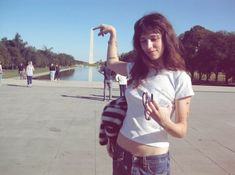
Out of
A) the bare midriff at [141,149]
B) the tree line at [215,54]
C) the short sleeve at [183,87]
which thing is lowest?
the bare midriff at [141,149]

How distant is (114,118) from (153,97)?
0.33 metres

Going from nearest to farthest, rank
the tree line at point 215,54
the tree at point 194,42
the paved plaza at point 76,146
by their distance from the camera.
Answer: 1. the paved plaza at point 76,146
2. the tree line at point 215,54
3. the tree at point 194,42

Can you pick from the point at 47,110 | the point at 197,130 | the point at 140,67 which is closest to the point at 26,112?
the point at 47,110

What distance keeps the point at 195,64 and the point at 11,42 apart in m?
64.9

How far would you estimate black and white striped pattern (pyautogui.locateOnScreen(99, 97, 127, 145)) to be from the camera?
Result: 6.91 ft

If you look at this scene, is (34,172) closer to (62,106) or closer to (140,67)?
(140,67)

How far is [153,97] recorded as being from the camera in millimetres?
1910

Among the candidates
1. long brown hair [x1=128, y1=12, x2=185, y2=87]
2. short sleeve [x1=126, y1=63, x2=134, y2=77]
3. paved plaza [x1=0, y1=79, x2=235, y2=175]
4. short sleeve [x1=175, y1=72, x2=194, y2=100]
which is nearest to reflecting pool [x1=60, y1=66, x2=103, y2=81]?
paved plaza [x1=0, y1=79, x2=235, y2=175]

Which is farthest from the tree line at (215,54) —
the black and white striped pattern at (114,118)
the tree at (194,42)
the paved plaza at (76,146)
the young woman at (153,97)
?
the young woman at (153,97)

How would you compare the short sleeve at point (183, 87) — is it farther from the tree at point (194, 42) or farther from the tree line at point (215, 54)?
the tree at point (194, 42)

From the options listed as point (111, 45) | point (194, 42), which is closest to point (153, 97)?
point (111, 45)

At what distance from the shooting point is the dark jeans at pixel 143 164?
1.96m

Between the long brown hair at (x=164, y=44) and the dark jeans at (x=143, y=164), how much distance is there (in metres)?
0.40

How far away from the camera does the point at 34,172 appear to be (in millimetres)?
4715
